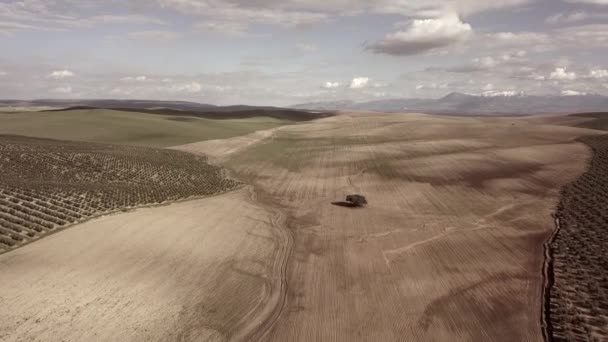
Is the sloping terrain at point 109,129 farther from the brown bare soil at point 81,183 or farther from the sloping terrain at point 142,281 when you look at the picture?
the sloping terrain at point 142,281

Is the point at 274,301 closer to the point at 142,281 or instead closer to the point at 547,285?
the point at 142,281

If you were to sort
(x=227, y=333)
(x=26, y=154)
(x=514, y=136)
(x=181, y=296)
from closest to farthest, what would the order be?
(x=227, y=333) → (x=181, y=296) → (x=26, y=154) → (x=514, y=136)

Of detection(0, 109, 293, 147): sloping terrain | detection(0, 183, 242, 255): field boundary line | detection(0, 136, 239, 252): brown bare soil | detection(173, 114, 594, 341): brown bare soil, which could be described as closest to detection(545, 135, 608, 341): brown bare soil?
detection(173, 114, 594, 341): brown bare soil

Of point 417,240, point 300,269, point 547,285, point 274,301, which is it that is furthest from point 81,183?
point 547,285

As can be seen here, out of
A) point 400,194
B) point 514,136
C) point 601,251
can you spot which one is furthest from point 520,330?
point 514,136

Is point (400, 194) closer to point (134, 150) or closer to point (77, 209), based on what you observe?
point (77, 209)

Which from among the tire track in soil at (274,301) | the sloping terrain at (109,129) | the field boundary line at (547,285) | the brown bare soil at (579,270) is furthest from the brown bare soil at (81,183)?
the brown bare soil at (579,270)
